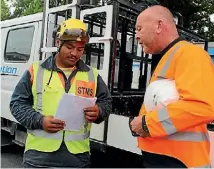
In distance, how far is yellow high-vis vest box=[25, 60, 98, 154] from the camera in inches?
74.5

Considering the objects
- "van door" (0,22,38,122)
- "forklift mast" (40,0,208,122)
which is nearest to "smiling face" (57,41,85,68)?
"forklift mast" (40,0,208,122)

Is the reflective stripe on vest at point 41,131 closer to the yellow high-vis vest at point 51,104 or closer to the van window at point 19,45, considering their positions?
the yellow high-vis vest at point 51,104

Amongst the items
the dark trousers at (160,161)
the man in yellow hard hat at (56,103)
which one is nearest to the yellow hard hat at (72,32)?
the man in yellow hard hat at (56,103)

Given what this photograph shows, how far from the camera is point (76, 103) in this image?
6.07 ft

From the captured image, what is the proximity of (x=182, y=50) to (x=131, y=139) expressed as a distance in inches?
54.8

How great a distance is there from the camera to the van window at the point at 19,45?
4.37 m

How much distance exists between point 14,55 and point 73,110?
10.5 ft

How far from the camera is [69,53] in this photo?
196 cm

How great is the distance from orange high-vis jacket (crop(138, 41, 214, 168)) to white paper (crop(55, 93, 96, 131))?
0.45 meters

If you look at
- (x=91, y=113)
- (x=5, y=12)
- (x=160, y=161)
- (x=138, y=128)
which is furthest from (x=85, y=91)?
(x=5, y=12)

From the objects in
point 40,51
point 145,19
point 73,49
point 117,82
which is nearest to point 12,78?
point 40,51

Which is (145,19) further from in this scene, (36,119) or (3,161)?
(3,161)

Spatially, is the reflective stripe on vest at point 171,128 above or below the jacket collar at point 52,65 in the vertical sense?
below

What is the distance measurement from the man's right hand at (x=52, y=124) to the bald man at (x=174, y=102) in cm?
44
